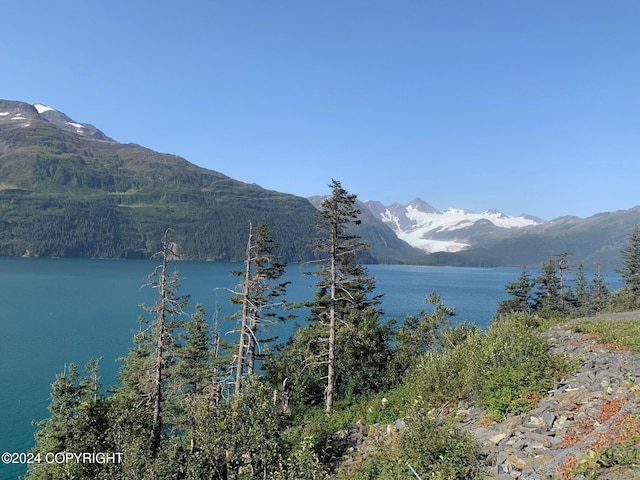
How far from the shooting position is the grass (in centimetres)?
1716

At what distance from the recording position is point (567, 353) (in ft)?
57.9

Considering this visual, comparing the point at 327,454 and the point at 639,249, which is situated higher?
the point at 639,249

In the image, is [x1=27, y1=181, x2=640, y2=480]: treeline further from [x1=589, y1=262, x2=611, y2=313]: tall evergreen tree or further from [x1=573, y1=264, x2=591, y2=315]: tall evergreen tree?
[x1=589, y1=262, x2=611, y2=313]: tall evergreen tree

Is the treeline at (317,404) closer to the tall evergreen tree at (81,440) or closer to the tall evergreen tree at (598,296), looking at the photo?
Result: the tall evergreen tree at (81,440)

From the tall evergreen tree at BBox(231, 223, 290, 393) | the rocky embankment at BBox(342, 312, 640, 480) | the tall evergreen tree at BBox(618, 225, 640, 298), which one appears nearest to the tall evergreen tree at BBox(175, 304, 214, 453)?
the tall evergreen tree at BBox(231, 223, 290, 393)

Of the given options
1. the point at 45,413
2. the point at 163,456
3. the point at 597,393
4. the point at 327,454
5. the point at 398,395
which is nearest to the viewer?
the point at 597,393

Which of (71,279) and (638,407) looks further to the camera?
(71,279)

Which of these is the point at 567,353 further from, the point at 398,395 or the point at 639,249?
the point at 639,249

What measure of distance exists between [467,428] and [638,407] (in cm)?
536

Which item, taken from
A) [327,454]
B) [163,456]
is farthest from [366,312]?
[163,456]

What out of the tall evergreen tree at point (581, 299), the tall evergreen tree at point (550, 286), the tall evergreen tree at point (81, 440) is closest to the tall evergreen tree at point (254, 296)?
the tall evergreen tree at point (81, 440)

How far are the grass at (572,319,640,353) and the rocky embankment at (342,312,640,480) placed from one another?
68cm

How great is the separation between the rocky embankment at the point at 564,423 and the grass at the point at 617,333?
0.68 metres

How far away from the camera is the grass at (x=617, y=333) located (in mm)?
17156
